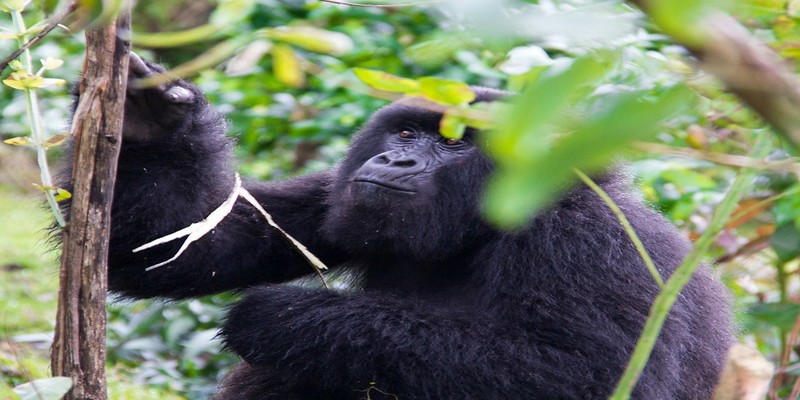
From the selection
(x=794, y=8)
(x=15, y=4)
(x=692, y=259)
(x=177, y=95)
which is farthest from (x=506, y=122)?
(x=177, y=95)

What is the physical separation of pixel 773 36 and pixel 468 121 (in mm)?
2097

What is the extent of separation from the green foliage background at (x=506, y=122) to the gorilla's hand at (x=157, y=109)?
13.5 inches

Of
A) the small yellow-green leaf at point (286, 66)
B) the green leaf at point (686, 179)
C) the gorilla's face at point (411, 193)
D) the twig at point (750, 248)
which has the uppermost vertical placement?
the small yellow-green leaf at point (286, 66)

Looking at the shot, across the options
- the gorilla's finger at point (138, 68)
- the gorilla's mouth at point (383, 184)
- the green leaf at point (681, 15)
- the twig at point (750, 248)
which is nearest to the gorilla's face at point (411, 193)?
the gorilla's mouth at point (383, 184)

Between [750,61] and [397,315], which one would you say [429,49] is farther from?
[397,315]

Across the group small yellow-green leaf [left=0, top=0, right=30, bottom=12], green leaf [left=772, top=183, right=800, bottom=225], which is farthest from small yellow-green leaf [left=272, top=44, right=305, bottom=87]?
green leaf [left=772, top=183, right=800, bottom=225]

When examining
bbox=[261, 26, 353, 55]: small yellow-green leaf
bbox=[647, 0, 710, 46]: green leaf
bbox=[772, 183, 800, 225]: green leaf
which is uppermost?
bbox=[647, 0, 710, 46]: green leaf

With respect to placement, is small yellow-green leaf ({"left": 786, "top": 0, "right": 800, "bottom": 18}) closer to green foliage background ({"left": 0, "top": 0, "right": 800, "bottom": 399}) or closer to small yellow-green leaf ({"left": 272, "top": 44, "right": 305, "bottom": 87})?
green foliage background ({"left": 0, "top": 0, "right": 800, "bottom": 399})

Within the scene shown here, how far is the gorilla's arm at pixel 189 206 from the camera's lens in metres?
3.23

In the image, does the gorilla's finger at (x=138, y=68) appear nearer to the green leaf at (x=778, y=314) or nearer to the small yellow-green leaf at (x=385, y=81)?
the small yellow-green leaf at (x=385, y=81)

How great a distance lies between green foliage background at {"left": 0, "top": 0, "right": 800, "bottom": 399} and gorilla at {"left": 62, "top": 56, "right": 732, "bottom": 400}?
32 centimetres

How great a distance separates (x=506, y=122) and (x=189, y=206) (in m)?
2.73

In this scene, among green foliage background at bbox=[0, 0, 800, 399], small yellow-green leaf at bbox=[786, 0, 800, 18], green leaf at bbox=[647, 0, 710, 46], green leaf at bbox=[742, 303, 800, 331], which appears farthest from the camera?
green leaf at bbox=[742, 303, 800, 331]

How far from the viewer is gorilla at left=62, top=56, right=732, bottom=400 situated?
9.61ft
